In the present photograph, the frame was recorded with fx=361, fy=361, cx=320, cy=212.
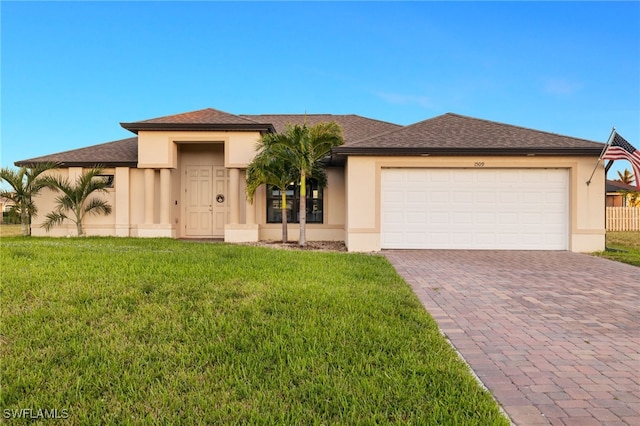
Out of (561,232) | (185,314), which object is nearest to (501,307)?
(185,314)

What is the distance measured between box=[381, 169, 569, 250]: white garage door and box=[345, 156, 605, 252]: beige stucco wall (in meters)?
0.25

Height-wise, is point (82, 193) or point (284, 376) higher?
point (82, 193)

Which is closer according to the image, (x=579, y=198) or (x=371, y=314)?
(x=371, y=314)

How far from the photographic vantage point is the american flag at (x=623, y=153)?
9.78 meters

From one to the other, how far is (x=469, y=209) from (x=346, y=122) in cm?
850

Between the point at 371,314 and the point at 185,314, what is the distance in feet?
7.43

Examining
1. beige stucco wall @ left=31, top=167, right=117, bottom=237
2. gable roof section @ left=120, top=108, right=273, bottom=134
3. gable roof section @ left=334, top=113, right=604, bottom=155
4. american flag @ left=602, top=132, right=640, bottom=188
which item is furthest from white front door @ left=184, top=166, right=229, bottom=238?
american flag @ left=602, top=132, right=640, bottom=188

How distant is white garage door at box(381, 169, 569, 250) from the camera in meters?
11.0

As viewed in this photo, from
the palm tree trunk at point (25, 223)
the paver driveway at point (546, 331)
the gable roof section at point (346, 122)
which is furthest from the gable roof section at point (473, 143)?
the palm tree trunk at point (25, 223)

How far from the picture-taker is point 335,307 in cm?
465

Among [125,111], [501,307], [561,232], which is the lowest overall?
[501,307]

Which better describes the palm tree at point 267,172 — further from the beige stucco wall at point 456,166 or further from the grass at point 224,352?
the grass at point 224,352

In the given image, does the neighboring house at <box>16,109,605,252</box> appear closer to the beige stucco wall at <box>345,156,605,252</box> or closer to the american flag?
the beige stucco wall at <box>345,156,605,252</box>

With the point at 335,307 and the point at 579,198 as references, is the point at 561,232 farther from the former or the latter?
the point at 335,307
